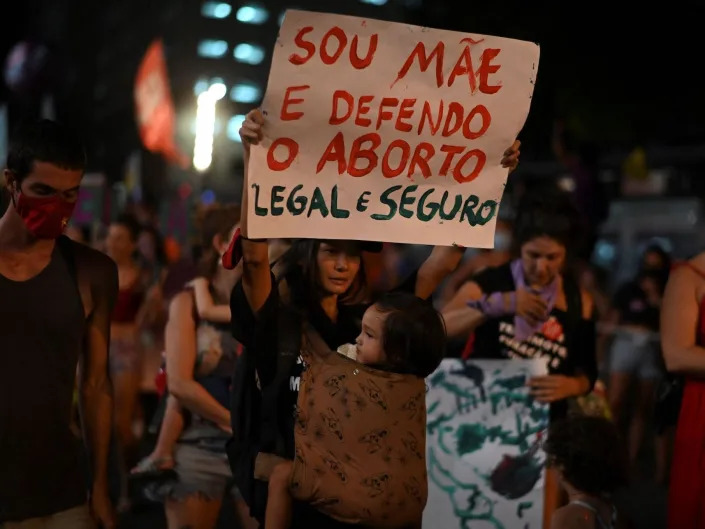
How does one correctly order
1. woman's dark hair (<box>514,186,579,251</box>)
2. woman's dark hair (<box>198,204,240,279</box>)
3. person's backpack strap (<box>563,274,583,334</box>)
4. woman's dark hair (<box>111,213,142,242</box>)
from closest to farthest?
woman's dark hair (<box>514,186,579,251</box>) → person's backpack strap (<box>563,274,583,334</box>) → woman's dark hair (<box>198,204,240,279</box>) → woman's dark hair (<box>111,213,142,242</box>)

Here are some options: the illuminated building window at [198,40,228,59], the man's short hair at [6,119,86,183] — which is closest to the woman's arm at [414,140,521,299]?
the man's short hair at [6,119,86,183]

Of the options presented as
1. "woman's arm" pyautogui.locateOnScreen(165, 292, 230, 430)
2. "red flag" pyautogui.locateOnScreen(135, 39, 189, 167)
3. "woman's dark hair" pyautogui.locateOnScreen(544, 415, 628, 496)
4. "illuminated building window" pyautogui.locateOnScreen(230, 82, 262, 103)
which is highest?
"illuminated building window" pyautogui.locateOnScreen(230, 82, 262, 103)

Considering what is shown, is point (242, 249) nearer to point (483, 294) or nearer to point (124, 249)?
point (483, 294)

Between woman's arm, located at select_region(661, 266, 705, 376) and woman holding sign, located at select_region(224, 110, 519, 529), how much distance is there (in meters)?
0.93

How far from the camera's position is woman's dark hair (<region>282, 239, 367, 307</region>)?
4.00 metres

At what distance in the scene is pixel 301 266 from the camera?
407 cm

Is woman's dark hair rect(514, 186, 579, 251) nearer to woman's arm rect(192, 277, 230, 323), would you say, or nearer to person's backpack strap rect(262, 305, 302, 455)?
woman's arm rect(192, 277, 230, 323)

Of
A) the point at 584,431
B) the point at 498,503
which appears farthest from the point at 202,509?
the point at 584,431

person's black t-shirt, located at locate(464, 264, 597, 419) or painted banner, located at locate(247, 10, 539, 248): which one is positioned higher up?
painted banner, located at locate(247, 10, 539, 248)

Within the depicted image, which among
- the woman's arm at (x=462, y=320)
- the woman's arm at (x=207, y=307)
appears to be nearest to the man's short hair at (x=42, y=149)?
the woman's arm at (x=207, y=307)

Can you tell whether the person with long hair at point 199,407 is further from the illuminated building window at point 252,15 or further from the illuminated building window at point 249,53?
the illuminated building window at point 252,15

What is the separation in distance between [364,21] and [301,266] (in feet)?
2.93

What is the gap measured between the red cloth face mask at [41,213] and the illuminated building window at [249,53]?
105 meters

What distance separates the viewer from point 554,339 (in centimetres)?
548
